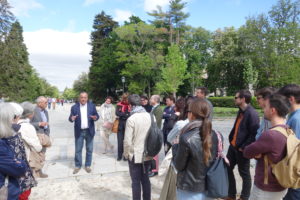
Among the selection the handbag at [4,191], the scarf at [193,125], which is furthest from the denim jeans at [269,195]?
the handbag at [4,191]

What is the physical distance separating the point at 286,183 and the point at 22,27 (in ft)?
217

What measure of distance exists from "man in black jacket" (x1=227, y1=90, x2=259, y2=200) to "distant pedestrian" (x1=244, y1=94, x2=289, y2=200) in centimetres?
129

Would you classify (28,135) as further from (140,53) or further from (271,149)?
(140,53)

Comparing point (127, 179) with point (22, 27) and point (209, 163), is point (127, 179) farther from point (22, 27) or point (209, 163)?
point (22, 27)

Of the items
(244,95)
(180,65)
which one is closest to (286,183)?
(244,95)

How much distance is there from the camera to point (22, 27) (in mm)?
56750

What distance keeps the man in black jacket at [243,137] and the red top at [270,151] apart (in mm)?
1308

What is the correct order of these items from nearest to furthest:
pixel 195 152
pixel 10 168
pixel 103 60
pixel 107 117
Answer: pixel 195 152 → pixel 10 168 → pixel 107 117 → pixel 103 60

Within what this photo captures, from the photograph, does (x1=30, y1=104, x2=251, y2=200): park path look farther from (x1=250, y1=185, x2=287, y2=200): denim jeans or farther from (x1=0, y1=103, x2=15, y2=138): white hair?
(x1=0, y1=103, x2=15, y2=138): white hair

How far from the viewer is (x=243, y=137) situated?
371cm

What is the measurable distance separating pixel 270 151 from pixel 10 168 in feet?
8.66

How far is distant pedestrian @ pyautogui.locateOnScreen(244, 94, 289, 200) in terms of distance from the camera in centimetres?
218

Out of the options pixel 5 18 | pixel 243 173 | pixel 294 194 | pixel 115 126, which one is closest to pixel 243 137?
pixel 243 173

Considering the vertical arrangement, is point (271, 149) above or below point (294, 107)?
below
